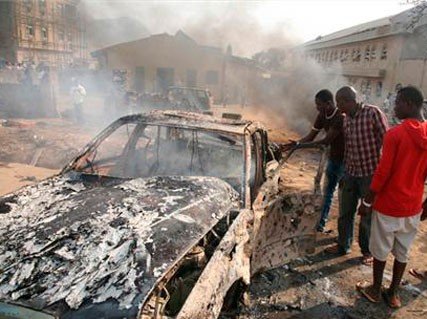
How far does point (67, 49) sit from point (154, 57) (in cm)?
2375

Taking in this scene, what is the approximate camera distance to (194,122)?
12.1 feet

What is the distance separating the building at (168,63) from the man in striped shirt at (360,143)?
2070 cm

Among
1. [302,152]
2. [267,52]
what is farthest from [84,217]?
[267,52]

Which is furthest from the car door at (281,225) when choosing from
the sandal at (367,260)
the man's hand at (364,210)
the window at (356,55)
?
the window at (356,55)

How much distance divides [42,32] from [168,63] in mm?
22572

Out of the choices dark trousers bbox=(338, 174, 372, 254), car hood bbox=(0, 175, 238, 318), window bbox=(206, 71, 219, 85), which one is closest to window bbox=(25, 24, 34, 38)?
window bbox=(206, 71, 219, 85)

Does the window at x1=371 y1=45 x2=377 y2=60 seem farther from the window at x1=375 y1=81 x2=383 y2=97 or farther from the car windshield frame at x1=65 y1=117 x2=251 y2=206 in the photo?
the car windshield frame at x1=65 y1=117 x2=251 y2=206

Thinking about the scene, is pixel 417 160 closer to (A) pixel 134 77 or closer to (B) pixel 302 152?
(B) pixel 302 152

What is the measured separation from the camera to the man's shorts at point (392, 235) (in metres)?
3.46

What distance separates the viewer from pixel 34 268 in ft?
6.60

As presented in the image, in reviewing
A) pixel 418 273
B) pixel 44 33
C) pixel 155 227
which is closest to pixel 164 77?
pixel 44 33

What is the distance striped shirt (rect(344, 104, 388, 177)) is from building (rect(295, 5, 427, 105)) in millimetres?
11190

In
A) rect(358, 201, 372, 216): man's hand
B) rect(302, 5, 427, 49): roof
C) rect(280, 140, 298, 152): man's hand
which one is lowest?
rect(358, 201, 372, 216): man's hand

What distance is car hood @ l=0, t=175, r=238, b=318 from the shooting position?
6.14 ft
